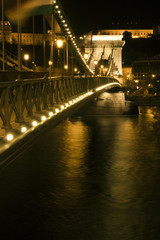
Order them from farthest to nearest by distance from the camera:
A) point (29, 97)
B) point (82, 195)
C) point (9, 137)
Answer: point (29, 97) < point (9, 137) < point (82, 195)

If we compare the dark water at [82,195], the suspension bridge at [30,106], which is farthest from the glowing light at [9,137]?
the dark water at [82,195]

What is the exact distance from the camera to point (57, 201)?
6746 mm

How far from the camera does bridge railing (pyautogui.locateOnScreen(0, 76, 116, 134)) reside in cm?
898

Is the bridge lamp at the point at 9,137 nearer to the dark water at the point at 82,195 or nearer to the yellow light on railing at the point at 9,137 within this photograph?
the yellow light on railing at the point at 9,137

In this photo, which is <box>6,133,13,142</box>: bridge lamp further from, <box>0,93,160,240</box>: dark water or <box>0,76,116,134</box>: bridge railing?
<box>0,93,160,240</box>: dark water

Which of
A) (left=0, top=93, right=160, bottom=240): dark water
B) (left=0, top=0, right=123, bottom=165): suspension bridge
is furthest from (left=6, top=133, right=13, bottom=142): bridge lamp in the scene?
(left=0, top=93, right=160, bottom=240): dark water

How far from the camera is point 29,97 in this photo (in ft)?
36.2

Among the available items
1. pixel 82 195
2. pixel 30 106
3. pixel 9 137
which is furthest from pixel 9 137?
pixel 82 195

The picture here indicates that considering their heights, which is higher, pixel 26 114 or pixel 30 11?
pixel 30 11

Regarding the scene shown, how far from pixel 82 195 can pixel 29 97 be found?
167 inches

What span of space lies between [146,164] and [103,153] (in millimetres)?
1838

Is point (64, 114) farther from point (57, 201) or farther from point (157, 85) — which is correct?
point (157, 85)

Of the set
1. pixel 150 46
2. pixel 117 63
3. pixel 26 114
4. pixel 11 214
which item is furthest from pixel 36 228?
pixel 150 46

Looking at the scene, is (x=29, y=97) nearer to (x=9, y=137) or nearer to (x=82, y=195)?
(x=9, y=137)
